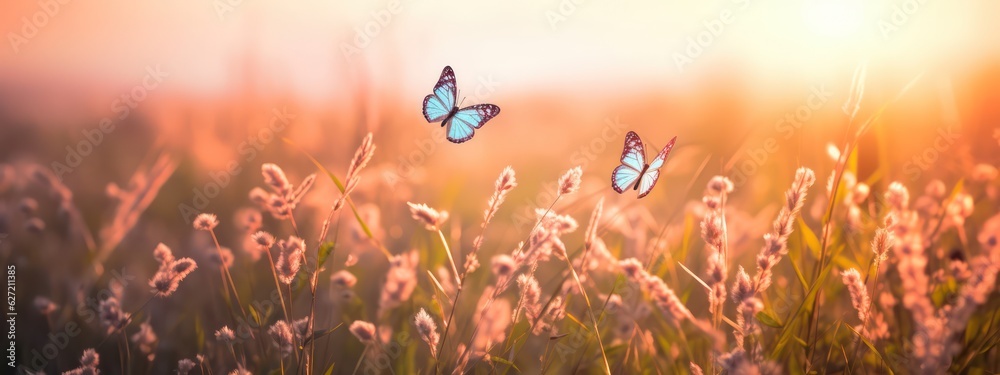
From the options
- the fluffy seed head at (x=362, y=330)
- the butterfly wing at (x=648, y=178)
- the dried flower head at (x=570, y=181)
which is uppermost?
the dried flower head at (x=570, y=181)

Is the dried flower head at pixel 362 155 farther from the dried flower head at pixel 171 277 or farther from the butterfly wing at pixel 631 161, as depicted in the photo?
the butterfly wing at pixel 631 161

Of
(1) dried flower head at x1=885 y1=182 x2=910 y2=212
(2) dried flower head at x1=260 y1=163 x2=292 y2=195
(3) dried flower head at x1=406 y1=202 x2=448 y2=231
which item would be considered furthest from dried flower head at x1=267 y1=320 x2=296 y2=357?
(1) dried flower head at x1=885 y1=182 x2=910 y2=212

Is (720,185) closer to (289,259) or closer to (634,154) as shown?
(634,154)

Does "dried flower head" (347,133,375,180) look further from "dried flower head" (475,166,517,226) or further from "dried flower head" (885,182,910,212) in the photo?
"dried flower head" (885,182,910,212)

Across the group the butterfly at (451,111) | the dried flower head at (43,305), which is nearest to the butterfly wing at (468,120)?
the butterfly at (451,111)

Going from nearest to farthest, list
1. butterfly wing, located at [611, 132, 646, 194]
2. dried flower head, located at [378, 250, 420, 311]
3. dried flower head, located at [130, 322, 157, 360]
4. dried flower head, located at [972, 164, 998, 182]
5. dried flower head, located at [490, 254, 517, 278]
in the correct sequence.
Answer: dried flower head, located at [490, 254, 517, 278] < dried flower head, located at [378, 250, 420, 311] < butterfly wing, located at [611, 132, 646, 194] < dried flower head, located at [130, 322, 157, 360] < dried flower head, located at [972, 164, 998, 182]

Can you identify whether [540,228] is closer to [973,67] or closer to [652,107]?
[973,67]
